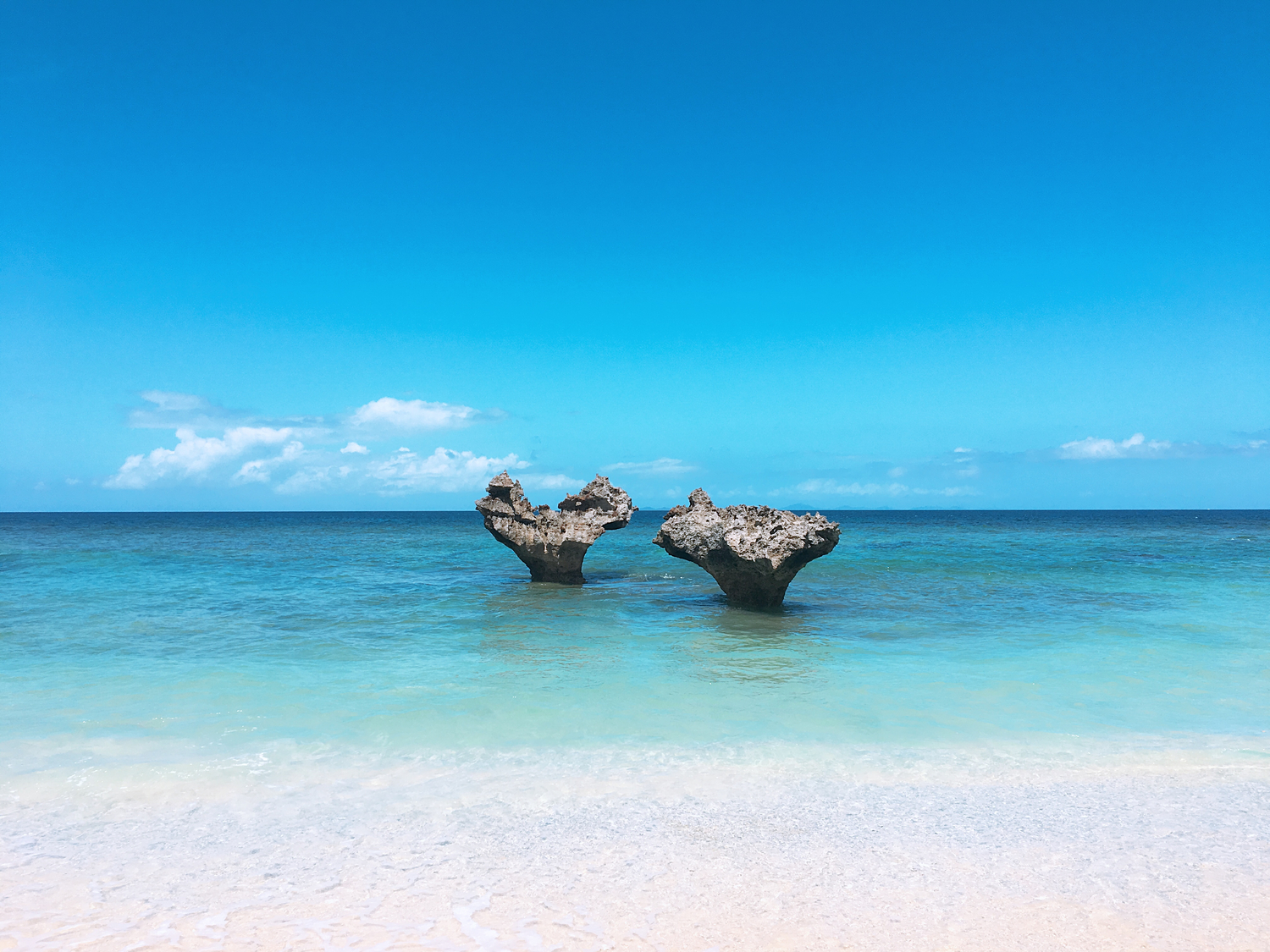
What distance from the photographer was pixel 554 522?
1986cm

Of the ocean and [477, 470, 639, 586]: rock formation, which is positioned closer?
the ocean

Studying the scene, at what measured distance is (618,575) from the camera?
75.0 feet

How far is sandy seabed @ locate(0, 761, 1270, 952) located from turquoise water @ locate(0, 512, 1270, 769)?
1177mm

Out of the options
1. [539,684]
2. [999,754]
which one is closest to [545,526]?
[539,684]

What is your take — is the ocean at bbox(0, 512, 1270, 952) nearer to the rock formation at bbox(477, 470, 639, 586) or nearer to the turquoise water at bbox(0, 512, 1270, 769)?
the turquoise water at bbox(0, 512, 1270, 769)

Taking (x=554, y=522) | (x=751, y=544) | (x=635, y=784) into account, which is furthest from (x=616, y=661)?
Answer: (x=554, y=522)

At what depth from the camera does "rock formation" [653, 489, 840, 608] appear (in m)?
14.7

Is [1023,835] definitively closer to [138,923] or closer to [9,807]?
[138,923]

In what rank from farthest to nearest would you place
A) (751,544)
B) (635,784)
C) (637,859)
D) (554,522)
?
(554,522) → (751,544) → (635,784) → (637,859)

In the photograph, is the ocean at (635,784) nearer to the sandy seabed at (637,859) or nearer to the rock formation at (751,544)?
the sandy seabed at (637,859)

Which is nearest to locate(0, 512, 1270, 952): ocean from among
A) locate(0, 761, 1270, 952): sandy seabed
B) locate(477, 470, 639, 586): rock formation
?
locate(0, 761, 1270, 952): sandy seabed

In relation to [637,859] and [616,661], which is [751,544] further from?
[637,859]

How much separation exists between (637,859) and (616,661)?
19.9 ft

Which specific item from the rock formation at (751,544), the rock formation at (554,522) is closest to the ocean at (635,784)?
the rock formation at (751,544)
